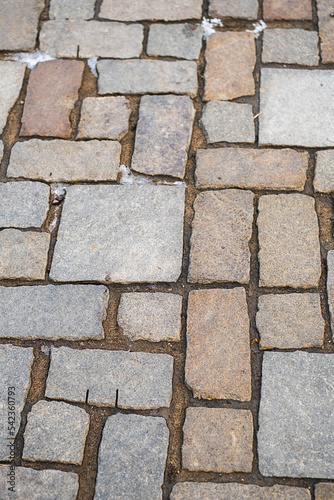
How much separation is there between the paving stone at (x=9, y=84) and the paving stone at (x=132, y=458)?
2.07 meters

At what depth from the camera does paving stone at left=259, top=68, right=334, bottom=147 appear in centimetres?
312

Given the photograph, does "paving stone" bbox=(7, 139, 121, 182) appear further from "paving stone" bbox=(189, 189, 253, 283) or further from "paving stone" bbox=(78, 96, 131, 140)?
"paving stone" bbox=(189, 189, 253, 283)

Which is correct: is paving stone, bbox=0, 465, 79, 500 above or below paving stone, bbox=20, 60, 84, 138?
below

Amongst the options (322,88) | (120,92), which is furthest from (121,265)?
(322,88)

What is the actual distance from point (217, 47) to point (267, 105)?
66cm

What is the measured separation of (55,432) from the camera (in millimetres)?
2285

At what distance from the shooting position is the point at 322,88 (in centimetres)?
333

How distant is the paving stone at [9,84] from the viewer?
3342mm

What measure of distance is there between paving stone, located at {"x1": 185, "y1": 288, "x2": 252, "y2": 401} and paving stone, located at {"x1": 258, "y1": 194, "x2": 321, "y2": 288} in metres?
0.23

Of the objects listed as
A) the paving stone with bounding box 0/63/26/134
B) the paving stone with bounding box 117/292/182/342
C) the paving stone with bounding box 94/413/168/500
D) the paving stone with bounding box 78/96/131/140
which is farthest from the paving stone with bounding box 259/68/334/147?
the paving stone with bounding box 94/413/168/500

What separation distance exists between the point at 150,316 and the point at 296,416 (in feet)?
2.77

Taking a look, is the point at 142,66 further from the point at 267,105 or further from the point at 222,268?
the point at 222,268

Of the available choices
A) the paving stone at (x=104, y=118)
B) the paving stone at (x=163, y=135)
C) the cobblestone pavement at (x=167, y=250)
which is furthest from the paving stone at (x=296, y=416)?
the paving stone at (x=104, y=118)

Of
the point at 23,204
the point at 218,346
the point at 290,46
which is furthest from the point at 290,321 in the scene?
the point at 290,46
